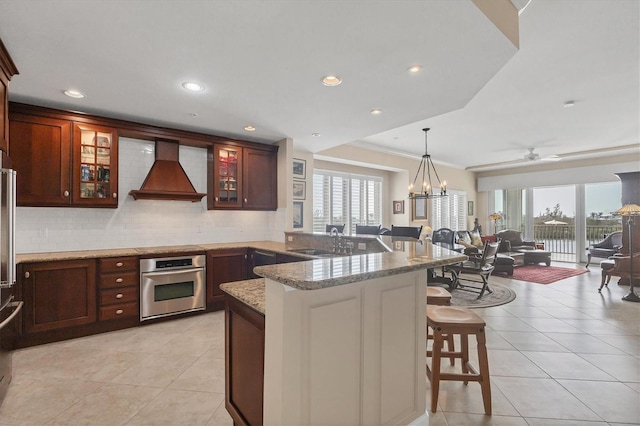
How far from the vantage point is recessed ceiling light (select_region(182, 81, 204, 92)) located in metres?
2.71

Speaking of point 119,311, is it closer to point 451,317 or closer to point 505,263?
point 451,317

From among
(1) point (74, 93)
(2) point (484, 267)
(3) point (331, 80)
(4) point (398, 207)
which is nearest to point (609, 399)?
(2) point (484, 267)

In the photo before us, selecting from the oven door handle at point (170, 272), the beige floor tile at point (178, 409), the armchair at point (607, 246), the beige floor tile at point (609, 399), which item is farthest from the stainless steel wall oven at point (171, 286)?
the armchair at point (607, 246)

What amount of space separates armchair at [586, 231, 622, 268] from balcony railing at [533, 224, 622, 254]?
1.86ft

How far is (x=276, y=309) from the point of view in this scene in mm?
1311

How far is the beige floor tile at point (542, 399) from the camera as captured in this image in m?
2.00

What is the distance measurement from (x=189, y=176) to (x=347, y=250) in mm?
2579

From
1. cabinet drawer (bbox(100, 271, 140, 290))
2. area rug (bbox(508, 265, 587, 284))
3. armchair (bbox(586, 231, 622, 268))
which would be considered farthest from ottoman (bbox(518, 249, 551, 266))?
cabinet drawer (bbox(100, 271, 140, 290))

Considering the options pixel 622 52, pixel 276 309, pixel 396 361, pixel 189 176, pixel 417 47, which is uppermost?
pixel 622 52

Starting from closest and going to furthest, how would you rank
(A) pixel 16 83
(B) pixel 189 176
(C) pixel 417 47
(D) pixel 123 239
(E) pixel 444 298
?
(C) pixel 417 47 → (E) pixel 444 298 → (A) pixel 16 83 → (D) pixel 123 239 → (B) pixel 189 176

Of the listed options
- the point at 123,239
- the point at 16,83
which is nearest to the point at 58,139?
the point at 16,83

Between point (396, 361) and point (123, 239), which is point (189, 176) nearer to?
point (123, 239)

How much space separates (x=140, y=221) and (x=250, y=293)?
3138 millimetres

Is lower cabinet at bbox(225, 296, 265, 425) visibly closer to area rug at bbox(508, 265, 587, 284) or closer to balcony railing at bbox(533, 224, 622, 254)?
area rug at bbox(508, 265, 587, 284)
